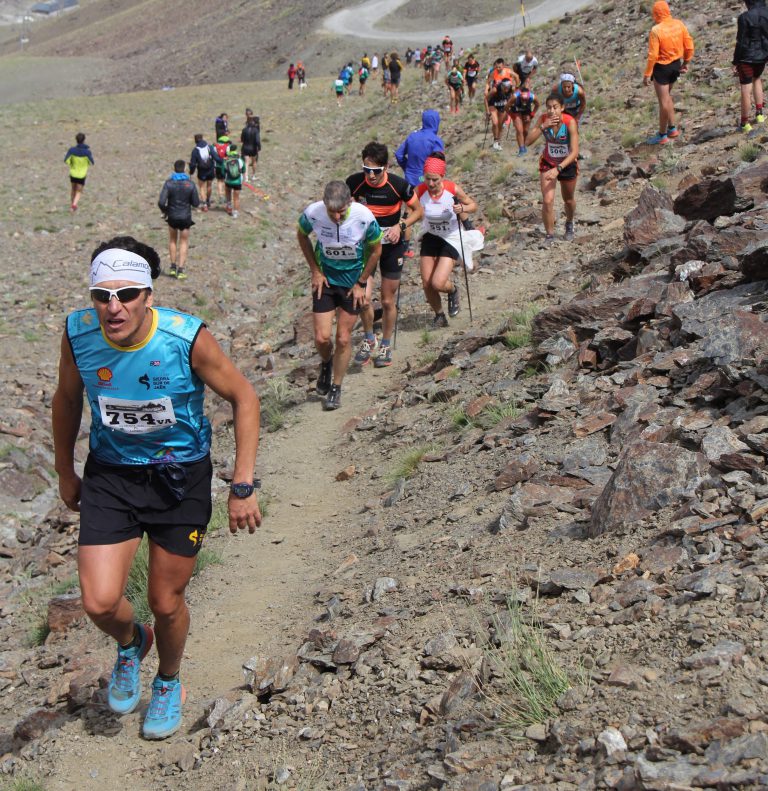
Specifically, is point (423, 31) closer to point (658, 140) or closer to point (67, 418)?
point (658, 140)

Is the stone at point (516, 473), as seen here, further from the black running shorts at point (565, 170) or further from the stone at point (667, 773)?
the black running shorts at point (565, 170)

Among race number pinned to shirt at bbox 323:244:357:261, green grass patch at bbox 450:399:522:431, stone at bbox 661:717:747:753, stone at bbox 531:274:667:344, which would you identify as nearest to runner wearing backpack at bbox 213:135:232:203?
race number pinned to shirt at bbox 323:244:357:261

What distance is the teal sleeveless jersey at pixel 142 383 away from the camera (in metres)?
4.27

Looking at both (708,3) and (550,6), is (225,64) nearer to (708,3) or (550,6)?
(550,6)

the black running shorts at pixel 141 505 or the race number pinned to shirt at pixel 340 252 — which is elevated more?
the race number pinned to shirt at pixel 340 252

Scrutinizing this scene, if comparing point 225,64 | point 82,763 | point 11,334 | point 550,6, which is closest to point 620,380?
point 82,763

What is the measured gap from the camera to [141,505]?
14.6 ft

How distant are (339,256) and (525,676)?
5.85 metres

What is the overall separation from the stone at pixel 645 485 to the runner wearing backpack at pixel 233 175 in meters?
17.3

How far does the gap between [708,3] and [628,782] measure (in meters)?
24.9

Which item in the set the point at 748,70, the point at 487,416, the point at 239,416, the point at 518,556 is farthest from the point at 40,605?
the point at 748,70

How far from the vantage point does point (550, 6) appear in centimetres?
5600

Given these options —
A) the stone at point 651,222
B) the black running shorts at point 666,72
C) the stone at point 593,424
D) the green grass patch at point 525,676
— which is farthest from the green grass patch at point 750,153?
the green grass patch at point 525,676

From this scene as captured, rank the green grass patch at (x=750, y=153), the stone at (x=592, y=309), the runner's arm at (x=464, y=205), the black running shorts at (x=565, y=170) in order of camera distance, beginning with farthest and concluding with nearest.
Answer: the green grass patch at (x=750, y=153) → the black running shorts at (x=565, y=170) → the runner's arm at (x=464, y=205) → the stone at (x=592, y=309)
